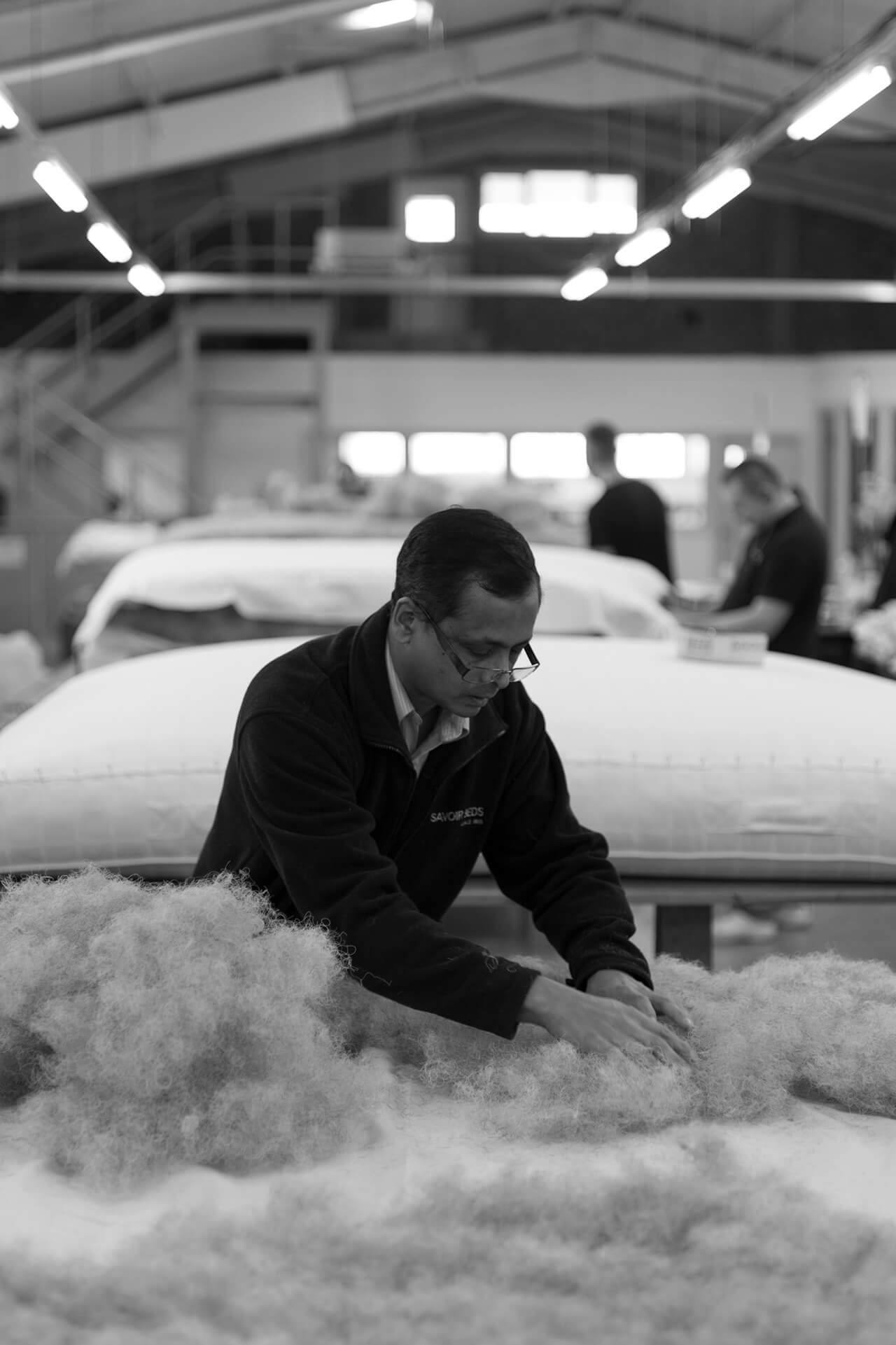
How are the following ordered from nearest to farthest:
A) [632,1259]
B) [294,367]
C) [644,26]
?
[632,1259]
[644,26]
[294,367]

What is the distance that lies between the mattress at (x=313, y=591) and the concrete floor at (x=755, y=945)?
0.76 m

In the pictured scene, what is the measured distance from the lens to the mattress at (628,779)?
6.98 ft

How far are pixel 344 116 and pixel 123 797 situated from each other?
10282mm

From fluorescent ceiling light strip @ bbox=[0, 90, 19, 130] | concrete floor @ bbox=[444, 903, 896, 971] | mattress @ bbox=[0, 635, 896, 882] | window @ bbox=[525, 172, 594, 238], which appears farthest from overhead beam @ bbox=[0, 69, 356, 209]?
mattress @ bbox=[0, 635, 896, 882]

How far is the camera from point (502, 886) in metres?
1.90

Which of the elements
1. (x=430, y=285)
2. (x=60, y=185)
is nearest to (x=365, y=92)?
(x=430, y=285)

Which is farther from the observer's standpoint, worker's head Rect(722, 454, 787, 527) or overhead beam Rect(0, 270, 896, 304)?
overhead beam Rect(0, 270, 896, 304)

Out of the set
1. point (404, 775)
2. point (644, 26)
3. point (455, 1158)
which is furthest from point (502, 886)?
point (644, 26)

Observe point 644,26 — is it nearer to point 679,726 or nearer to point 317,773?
point 679,726

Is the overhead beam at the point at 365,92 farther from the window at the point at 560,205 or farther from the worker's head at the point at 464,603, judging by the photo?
the worker's head at the point at 464,603

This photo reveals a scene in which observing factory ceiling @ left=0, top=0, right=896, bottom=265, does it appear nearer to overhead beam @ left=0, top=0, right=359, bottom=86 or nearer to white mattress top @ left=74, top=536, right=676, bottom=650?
overhead beam @ left=0, top=0, right=359, bottom=86

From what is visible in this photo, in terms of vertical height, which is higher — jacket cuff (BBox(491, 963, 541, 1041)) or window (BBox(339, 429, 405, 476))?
window (BBox(339, 429, 405, 476))

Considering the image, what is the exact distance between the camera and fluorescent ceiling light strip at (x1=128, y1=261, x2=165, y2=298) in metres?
9.33

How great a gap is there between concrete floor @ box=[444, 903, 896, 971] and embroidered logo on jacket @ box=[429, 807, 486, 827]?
5.71 ft
